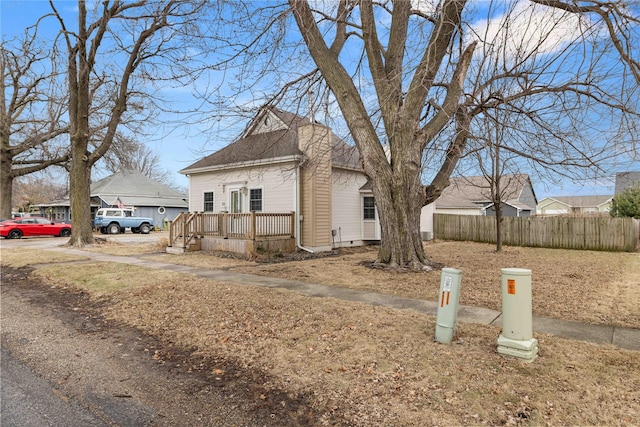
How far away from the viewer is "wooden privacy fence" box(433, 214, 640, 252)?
15.6 meters

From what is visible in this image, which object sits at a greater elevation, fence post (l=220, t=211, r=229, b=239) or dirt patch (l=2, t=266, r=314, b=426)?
fence post (l=220, t=211, r=229, b=239)

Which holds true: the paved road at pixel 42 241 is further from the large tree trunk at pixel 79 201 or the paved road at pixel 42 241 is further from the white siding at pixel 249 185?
the white siding at pixel 249 185

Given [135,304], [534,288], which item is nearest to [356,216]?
[534,288]

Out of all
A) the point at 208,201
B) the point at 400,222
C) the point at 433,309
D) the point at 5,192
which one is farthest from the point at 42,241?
the point at 433,309

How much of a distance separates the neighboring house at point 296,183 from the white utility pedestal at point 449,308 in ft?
29.5

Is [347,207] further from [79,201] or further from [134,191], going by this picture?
[134,191]

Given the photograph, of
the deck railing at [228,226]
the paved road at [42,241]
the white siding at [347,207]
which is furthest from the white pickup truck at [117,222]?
the white siding at [347,207]

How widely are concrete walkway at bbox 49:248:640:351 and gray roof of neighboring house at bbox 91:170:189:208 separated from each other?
2564 cm

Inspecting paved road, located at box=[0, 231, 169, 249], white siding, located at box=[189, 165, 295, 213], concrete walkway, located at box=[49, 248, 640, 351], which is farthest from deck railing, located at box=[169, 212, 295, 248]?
paved road, located at box=[0, 231, 169, 249]

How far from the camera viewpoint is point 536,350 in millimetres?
3879

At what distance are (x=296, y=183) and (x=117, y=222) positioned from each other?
18232 millimetres

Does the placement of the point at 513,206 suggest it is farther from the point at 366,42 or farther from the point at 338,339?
the point at 338,339

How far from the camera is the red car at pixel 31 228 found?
22.0m

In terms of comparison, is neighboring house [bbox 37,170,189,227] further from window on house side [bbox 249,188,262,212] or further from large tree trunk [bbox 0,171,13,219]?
window on house side [bbox 249,188,262,212]
